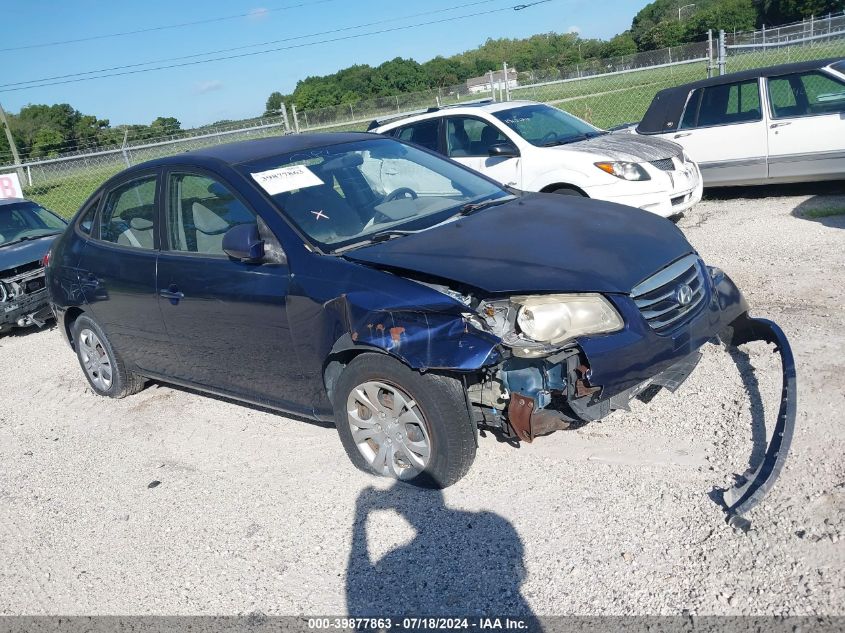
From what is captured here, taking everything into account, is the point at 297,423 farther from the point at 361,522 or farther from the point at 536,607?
the point at 536,607

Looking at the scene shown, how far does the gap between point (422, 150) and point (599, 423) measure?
231 centimetres

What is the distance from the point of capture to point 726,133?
9.53 m

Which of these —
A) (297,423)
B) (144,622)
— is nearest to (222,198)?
(297,423)

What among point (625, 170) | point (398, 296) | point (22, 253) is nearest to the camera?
point (398, 296)

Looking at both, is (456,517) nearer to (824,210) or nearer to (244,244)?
(244,244)

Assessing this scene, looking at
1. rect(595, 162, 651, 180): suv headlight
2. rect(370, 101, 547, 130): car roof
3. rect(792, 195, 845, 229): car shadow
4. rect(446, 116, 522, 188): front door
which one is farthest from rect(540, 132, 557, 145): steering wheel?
rect(792, 195, 845, 229): car shadow

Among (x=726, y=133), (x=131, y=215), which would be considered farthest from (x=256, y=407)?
(x=726, y=133)

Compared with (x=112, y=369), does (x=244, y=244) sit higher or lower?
A: higher

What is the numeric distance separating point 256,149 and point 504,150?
14.2ft

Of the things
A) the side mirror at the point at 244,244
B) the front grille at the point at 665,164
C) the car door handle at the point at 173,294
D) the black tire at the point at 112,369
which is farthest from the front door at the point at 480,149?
the side mirror at the point at 244,244

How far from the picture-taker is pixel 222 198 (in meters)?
4.45

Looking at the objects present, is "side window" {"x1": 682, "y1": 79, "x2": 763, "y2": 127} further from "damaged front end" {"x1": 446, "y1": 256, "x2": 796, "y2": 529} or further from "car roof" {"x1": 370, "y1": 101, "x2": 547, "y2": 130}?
"damaged front end" {"x1": 446, "y1": 256, "x2": 796, "y2": 529}

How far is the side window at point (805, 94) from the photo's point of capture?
29.4ft

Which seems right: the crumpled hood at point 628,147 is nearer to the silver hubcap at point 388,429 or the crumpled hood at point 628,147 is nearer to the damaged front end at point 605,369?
the damaged front end at point 605,369
